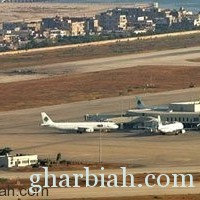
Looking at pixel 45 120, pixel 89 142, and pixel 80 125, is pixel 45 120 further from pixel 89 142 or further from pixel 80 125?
pixel 89 142

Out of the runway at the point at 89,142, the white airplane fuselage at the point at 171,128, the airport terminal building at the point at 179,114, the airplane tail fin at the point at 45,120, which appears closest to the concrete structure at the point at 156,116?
the airport terminal building at the point at 179,114

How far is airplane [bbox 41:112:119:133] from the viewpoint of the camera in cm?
10744

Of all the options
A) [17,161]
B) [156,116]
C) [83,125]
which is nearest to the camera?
[17,161]

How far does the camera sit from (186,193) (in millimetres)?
72312

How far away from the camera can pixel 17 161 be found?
282ft

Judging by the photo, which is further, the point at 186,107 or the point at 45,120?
the point at 186,107

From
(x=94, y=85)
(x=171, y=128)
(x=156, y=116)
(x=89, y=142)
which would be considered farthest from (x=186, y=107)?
(x=94, y=85)

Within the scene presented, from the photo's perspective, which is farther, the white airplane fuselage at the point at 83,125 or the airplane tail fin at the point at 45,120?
the airplane tail fin at the point at 45,120

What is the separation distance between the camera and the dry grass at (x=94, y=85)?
133375 mm

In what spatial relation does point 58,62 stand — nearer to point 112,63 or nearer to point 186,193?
point 112,63

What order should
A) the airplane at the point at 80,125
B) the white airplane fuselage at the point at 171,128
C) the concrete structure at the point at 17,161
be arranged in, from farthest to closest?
the airplane at the point at 80,125 → the white airplane fuselage at the point at 171,128 → the concrete structure at the point at 17,161

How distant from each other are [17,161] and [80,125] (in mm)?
22042

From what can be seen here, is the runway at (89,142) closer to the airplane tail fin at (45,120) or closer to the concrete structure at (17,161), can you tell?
the airplane tail fin at (45,120)

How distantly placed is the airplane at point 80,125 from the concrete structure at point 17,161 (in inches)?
801
